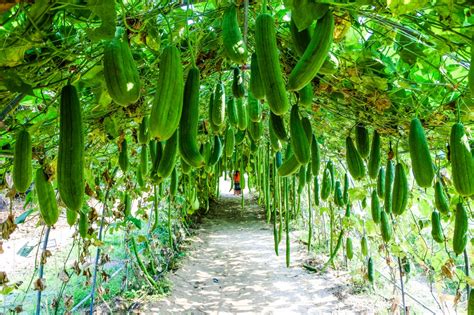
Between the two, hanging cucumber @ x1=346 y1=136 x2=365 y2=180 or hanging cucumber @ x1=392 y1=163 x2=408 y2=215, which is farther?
hanging cucumber @ x1=346 y1=136 x2=365 y2=180

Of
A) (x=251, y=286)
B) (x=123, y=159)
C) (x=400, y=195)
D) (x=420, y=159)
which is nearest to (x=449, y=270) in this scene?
(x=400, y=195)

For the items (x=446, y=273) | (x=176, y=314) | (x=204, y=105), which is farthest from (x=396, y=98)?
(x=176, y=314)

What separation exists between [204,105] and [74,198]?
3371mm

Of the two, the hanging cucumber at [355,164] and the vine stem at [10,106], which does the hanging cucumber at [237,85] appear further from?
the vine stem at [10,106]

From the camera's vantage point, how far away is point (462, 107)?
7.13 ft

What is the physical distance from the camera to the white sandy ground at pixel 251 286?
5.33 m

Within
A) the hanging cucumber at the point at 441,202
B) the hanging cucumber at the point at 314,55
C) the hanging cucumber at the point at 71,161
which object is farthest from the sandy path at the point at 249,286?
the hanging cucumber at the point at 314,55

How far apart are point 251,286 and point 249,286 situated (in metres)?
0.03

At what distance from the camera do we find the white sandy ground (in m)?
5.33

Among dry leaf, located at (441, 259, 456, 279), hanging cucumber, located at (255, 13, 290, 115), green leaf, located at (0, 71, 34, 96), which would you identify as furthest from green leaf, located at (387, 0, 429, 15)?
dry leaf, located at (441, 259, 456, 279)

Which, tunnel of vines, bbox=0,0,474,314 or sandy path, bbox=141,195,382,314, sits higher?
tunnel of vines, bbox=0,0,474,314

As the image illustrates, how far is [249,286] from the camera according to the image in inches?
246

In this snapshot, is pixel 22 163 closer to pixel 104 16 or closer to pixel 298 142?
pixel 104 16

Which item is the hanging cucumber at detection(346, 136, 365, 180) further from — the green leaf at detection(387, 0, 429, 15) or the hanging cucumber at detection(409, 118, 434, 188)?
the green leaf at detection(387, 0, 429, 15)
